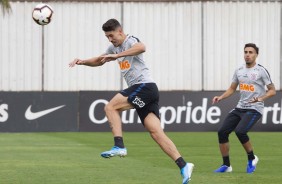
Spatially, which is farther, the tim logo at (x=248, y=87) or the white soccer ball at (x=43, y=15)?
the white soccer ball at (x=43, y=15)

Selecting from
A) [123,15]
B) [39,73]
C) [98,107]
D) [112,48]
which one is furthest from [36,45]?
[112,48]

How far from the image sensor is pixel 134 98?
40.5 ft

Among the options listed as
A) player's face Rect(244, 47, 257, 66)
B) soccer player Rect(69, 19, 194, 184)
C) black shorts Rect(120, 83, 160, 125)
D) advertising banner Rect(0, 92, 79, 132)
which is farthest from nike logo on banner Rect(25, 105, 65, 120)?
black shorts Rect(120, 83, 160, 125)

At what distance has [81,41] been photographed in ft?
117

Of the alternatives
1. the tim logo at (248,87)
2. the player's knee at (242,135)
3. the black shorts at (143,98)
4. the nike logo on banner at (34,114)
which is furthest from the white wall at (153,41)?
the black shorts at (143,98)

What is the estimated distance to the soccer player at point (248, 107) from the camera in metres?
15.5

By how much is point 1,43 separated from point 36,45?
137 cm

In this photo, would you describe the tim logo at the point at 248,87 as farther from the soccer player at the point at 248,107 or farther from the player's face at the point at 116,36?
the player's face at the point at 116,36

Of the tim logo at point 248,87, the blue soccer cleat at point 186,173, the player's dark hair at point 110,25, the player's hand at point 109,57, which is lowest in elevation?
the blue soccer cleat at point 186,173

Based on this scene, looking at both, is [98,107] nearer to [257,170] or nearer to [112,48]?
[257,170]

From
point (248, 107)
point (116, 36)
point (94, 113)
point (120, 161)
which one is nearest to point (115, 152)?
point (116, 36)

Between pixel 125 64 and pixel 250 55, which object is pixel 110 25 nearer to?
pixel 125 64

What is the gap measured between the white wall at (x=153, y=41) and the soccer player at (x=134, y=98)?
23.0m

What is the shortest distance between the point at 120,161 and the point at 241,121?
3.18 metres
